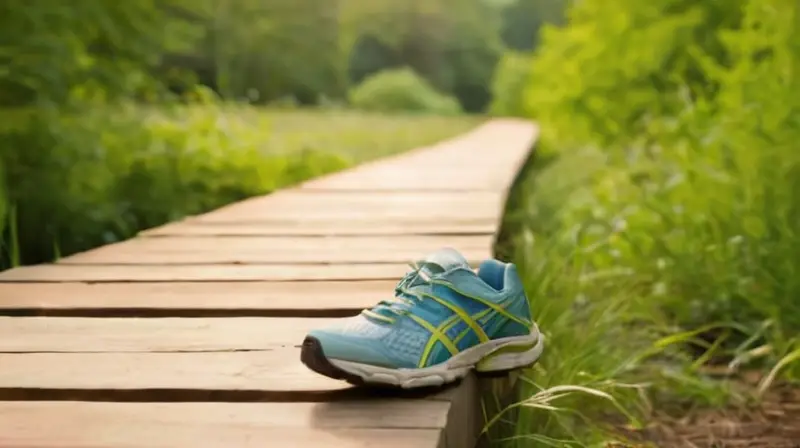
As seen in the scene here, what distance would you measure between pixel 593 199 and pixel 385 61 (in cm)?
1774

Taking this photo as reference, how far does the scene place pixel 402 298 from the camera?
1299mm

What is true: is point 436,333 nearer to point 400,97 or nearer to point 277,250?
point 277,250

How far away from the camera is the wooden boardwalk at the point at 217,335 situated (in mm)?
1083

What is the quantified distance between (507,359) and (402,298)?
0.18m

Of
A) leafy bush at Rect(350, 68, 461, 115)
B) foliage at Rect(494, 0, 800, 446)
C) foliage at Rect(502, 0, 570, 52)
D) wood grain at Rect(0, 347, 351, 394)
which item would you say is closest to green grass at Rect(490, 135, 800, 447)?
foliage at Rect(494, 0, 800, 446)

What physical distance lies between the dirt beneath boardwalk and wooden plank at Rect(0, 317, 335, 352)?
899 millimetres

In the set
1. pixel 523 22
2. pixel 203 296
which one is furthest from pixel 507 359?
pixel 523 22

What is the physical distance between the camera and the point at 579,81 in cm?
570

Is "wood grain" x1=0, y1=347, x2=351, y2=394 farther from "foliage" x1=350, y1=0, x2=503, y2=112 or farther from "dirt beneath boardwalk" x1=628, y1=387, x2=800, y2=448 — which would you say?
"foliage" x1=350, y1=0, x2=503, y2=112

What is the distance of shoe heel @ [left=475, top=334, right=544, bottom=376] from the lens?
1.33m

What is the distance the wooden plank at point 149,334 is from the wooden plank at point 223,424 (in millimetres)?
244

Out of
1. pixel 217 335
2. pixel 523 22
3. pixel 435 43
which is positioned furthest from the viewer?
pixel 523 22

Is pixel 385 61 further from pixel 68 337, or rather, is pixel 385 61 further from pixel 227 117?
pixel 68 337

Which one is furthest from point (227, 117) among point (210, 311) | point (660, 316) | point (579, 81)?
point (210, 311)
